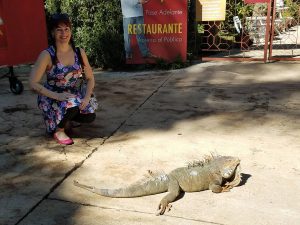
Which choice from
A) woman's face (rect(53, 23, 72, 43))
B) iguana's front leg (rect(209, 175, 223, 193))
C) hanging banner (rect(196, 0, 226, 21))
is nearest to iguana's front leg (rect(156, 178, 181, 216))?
iguana's front leg (rect(209, 175, 223, 193))

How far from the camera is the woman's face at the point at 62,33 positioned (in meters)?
3.84

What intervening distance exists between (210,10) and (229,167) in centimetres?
513

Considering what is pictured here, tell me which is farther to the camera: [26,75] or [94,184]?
[26,75]

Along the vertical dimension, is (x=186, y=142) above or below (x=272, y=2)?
below

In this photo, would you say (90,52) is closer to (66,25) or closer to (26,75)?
(26,75)

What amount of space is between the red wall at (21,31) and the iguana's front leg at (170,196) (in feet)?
12.3

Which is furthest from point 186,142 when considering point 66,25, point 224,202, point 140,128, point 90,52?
point 90,52

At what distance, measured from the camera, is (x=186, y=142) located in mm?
4188

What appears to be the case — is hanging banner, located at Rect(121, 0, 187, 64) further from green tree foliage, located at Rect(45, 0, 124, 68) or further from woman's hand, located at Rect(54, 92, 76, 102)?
woman's hand, located at Rect(54, 92, 76, 102)

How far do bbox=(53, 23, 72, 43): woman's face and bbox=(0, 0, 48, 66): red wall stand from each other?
232 centimetres

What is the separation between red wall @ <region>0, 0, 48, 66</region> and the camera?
5.93 m

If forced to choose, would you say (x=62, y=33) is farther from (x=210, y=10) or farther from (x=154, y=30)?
(x=210, y=10)

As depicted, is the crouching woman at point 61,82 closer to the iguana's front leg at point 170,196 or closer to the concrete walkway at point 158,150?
the concrete walkway at point 158,150

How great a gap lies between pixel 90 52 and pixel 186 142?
4.29 meters
